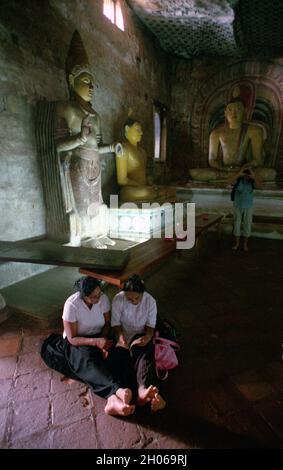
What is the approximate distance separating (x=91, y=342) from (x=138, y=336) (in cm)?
41

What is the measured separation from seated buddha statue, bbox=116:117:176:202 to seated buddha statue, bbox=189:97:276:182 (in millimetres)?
3214

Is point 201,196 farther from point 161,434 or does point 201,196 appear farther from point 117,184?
point 161,434

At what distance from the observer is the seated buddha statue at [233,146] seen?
8867 mm

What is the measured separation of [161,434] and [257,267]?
3.93m

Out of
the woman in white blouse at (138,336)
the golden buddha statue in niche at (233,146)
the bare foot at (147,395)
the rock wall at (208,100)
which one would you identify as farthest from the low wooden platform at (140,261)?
the rock wall at (208,100)

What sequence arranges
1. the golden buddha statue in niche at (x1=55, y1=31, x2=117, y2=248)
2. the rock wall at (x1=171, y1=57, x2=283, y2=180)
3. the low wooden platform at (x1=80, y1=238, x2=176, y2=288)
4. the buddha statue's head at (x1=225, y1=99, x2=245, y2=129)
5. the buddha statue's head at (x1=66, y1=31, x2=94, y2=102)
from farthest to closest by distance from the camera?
the rock wall at (x1=171, y1=57, x2=283, y2=180) → the buddha statue's head at (x1=225, y1=99, x2=245, y2=129) → the buddha statue's head at (x1=66, y1=31, x2=94, y2=102) → the golden buddha statue in niche at (x1=55, y1=31, x2=117, y2=248) → the low wooden platform at (x1=80, y1=238, x2=176, y2=288)

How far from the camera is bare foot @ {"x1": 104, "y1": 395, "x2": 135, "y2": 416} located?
1.97 metres

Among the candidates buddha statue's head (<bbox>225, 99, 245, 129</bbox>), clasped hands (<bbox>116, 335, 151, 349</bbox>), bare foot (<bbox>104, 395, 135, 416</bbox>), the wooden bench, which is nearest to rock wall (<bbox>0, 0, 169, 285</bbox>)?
the wooden bench

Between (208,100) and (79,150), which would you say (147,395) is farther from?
(208,100)

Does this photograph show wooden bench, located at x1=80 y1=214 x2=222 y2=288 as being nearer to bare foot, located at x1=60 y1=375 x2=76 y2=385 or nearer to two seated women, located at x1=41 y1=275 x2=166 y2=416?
two seated women, located at x1=41 y1=275 x2=166 y2=416

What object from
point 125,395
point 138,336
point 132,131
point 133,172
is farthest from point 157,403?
point 132,131

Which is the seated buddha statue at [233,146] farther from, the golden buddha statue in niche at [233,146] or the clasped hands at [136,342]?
the clasped hands at [136,342]
